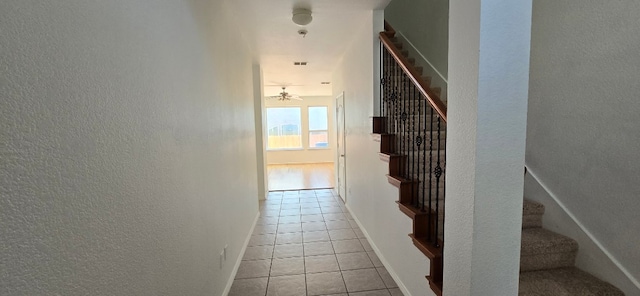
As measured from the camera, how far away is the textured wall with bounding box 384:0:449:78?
3.60 meters

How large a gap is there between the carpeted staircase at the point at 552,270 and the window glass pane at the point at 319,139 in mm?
8750

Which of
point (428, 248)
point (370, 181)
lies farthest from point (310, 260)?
point (428, 248)

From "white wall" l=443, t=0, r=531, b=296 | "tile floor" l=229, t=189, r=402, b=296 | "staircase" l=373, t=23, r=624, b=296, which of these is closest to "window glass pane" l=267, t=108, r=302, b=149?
"tile floor" l=229, t=189, r=402, b=296

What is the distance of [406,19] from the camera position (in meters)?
4.40

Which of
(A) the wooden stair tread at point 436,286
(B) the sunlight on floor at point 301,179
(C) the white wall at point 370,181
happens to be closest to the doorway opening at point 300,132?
(B) the sunlight on floor at point 301,179

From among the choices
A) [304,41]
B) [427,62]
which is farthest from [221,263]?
[427,62]

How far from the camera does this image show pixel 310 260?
2.78 m

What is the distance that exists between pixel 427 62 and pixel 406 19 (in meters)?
1.03

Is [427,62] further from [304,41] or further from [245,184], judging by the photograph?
[245,184]

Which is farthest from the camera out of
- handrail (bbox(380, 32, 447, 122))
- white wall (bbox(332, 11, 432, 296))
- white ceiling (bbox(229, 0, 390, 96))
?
white ceiling (bbox(229, 0, 390, 96))

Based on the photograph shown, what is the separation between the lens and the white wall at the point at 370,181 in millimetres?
2078

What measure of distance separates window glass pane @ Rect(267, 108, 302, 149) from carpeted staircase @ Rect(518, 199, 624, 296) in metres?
8.91

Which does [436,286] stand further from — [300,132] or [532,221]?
[300,132]

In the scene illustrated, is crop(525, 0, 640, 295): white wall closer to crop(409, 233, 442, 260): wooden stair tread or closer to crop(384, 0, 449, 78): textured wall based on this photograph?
crop(409, 233, 442, 260): wooden stair tread
